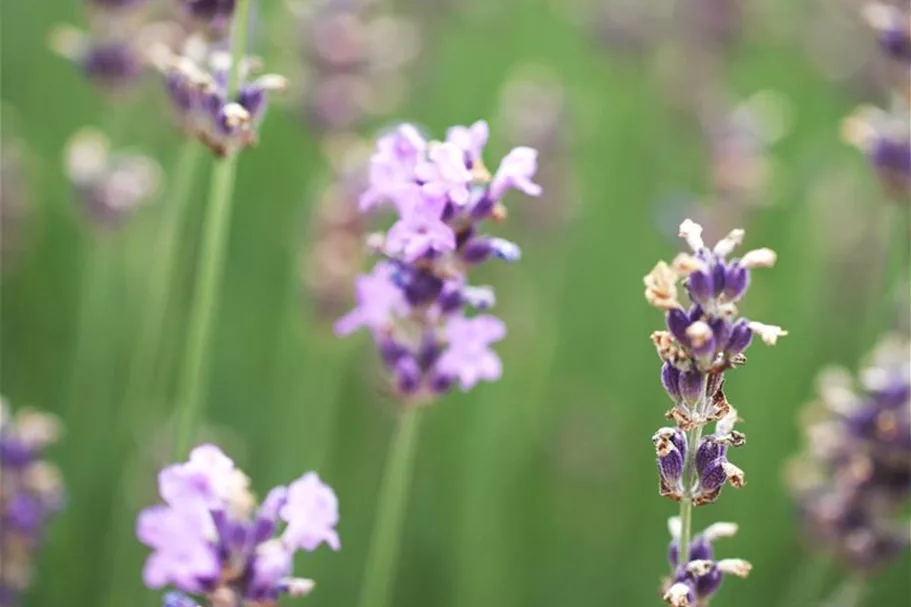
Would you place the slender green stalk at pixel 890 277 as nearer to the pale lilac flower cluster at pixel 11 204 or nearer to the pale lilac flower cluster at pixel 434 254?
the pale lilac flower cluster at pixel 434 254

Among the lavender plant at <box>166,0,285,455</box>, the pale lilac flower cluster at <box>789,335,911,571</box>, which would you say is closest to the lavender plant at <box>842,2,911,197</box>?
the pale lilac flower cluster at <box>789,335,911,571</box>

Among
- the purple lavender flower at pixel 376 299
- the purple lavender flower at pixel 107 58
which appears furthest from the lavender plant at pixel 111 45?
the purple lavender flower at pixel 376 299

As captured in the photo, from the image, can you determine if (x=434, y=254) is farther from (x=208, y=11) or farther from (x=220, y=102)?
(x=208, y=11)

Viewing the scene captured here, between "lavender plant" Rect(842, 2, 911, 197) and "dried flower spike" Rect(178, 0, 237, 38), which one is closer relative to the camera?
"dried flower spike" Rect(178, 0, 237, 38)

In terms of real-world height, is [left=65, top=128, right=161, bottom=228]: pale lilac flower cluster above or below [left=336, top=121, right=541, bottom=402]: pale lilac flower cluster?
above

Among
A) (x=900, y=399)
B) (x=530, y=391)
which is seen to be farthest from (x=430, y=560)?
(x=900, y=399)

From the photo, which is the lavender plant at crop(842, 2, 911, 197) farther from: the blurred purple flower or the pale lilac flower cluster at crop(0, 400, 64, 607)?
the pale lilac flower cluster at crop(0, 400, 64, 607)
